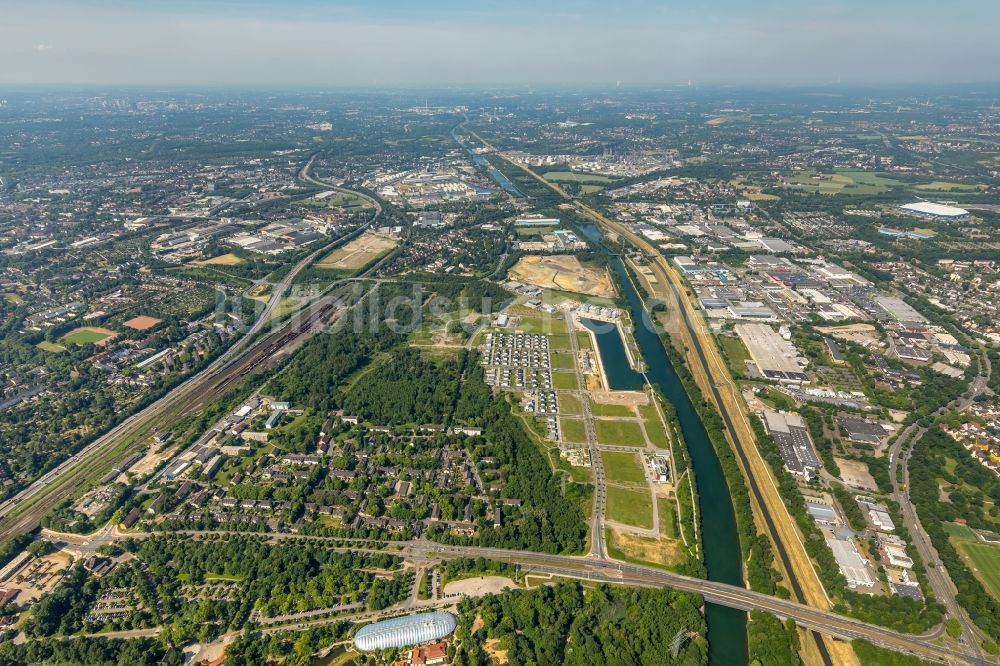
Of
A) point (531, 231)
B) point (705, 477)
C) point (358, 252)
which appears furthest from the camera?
point (531, 231)

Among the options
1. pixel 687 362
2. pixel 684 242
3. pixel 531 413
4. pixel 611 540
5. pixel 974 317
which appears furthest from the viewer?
pixel 684 242

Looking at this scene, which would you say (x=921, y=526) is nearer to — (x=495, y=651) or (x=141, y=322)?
(x=495, y=651)

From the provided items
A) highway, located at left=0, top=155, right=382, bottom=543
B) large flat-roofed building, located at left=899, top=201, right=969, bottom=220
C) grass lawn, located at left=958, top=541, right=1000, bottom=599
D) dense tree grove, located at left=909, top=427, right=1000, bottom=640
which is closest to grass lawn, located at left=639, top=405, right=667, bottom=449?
dense tree grove, located at left=909, top=427, right=1000, bottom=640

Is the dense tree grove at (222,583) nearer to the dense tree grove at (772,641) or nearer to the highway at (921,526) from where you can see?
the dense tree grove at (772,641)

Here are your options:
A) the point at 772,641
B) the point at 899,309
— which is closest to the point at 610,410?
the point at 772,641

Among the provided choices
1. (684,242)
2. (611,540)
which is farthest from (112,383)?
(684,242)

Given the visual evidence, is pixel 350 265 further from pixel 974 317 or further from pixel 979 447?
pixel 974 317
